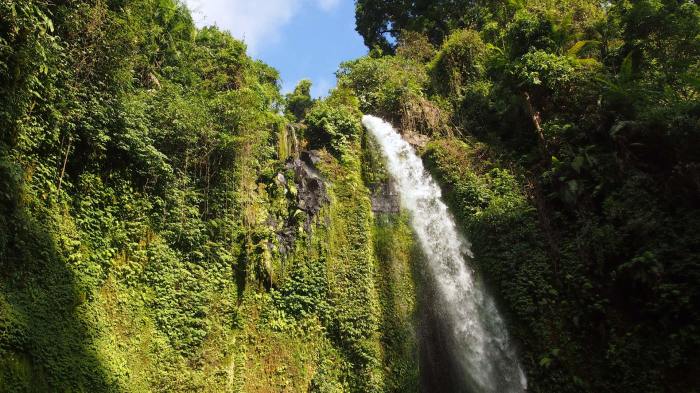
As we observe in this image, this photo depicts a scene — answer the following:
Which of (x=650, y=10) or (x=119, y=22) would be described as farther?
(x=650, y=10)

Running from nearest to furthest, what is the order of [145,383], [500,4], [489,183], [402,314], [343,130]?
[145,383], [402,314], [489,183], [343,130], [500,4]

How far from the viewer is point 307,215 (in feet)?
37.0

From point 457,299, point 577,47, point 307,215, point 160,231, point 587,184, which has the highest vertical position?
point 577,47

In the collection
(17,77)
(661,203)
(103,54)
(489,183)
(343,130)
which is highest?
(343,130)

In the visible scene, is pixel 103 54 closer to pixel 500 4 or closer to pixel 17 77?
pixel 17 77

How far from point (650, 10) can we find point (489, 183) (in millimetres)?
6155

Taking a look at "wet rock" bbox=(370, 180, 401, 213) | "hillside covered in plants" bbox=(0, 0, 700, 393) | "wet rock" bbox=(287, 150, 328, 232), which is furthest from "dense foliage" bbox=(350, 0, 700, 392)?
"wet rock" bbox=(287, 150, 328, 232)

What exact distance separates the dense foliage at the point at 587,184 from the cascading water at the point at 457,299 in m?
0.42

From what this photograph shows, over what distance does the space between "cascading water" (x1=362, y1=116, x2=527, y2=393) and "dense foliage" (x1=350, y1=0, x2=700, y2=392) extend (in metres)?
0.42

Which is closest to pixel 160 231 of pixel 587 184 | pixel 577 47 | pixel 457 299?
pixel 457 299

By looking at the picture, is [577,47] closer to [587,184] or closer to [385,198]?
[587,184]

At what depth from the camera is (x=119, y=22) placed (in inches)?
342

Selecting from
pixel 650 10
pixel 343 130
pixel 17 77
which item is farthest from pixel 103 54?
pixel 650 10

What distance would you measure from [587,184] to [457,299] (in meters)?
3.94
